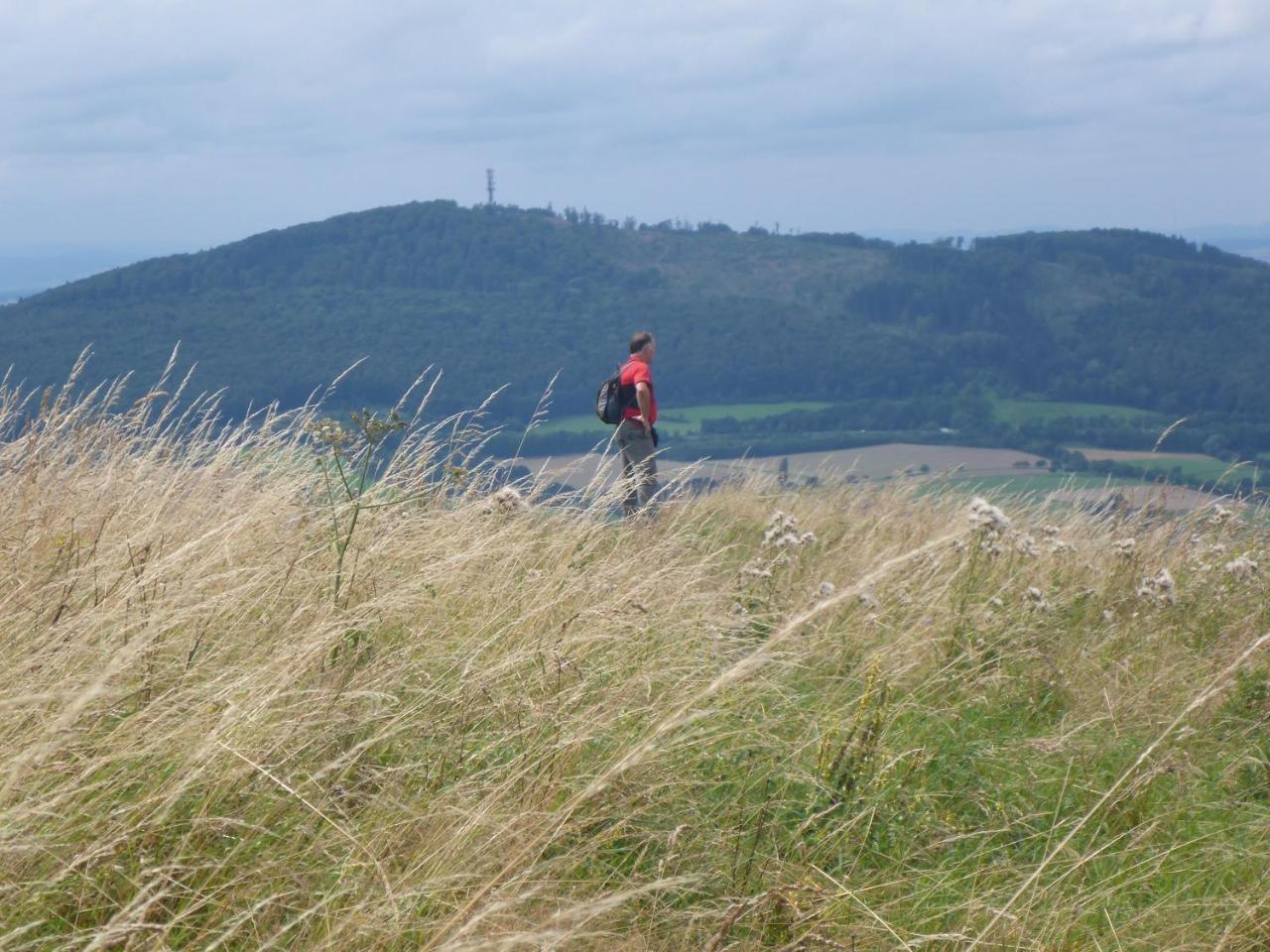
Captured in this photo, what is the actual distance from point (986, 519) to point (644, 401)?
4.52m

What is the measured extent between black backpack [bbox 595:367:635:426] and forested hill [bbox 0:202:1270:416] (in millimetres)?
40424

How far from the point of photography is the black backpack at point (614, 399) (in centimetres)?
920

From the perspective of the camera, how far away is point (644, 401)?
9086 millimetres

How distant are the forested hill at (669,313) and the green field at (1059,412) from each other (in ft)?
9.29

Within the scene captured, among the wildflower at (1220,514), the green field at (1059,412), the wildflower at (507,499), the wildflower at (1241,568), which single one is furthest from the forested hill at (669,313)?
the wildflower at (1241,568)

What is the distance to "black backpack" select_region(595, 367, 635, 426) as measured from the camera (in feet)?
30.2

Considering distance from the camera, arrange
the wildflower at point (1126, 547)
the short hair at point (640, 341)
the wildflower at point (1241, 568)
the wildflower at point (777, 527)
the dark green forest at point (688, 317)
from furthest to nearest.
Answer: the dark green forest at point (688, 317) < the short hair at point (640, 341) < the wildflower at point (1126, 547) < the wildflower at point (1241, 568) < the wildflower at point (777, 527)

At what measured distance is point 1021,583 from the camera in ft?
18.9

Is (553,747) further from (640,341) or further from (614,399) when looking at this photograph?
(640,341)

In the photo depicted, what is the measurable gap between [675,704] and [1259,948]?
1529mm

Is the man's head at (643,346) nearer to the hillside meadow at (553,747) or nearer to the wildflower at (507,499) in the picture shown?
the wildflower at (507,499)

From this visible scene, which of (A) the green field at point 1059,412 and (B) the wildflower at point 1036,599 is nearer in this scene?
(B) the wildflower at point 1036,599

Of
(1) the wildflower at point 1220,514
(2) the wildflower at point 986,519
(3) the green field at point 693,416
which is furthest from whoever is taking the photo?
(3) the green field at point 693,416

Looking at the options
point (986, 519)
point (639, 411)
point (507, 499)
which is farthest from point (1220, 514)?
point (639, 411)
